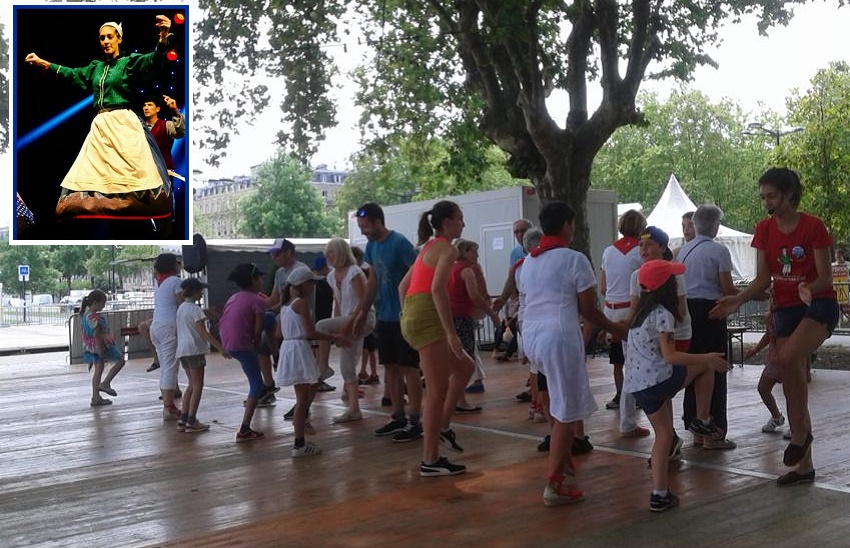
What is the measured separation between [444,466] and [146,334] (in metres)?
5.99

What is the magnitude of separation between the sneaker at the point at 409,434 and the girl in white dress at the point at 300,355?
0.67m

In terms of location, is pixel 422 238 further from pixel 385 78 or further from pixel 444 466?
pixel 385 78

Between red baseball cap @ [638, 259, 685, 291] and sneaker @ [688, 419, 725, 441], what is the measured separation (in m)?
2.00

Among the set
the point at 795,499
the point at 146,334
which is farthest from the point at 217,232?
the point at 795,499

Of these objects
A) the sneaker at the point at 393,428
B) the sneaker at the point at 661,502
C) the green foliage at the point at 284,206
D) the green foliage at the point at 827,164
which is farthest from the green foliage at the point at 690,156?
the sneaker at the point at 661,502

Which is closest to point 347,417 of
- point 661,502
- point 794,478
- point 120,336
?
point 661,502

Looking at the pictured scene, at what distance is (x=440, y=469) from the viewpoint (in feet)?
19.7

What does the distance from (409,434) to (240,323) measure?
70.5 inches

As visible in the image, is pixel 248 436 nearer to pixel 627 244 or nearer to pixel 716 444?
pixel 627 244

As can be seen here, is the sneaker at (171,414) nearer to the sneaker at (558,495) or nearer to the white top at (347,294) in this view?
the white top at (347,294)

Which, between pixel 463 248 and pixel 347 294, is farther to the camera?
pixel 463 248

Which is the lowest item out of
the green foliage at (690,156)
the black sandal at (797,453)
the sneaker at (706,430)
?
the sneaker at (706,430)

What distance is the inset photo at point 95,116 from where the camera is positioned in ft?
44.6

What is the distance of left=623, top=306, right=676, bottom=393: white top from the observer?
488cm
